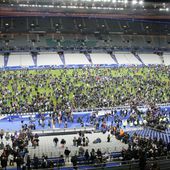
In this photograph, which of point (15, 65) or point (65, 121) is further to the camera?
point (15, 65)

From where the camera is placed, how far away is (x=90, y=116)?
3144cm

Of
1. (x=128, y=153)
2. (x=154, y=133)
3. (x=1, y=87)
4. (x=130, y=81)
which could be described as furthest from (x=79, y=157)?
(x=130, y=81)

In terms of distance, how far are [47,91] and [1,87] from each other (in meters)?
5.53

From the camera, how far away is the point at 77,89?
38.2 m

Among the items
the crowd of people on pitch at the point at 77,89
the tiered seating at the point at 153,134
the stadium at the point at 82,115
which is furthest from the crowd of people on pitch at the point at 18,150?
the crowd of people on pitch at the point at 77,89

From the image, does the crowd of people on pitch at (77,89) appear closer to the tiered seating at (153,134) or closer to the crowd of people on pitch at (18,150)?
the tiered seating at (153,134)

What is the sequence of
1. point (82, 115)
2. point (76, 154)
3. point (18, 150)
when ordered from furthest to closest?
1. point (82, 115)
2. point (76, 154)
3. point (18, 150)

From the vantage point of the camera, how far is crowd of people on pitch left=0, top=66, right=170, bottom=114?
34.4m

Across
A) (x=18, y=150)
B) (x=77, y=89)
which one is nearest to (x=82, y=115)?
(x=77, y=89)

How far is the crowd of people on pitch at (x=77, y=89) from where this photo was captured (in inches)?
1356

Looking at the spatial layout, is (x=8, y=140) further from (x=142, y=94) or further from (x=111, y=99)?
(x=142, y=94)

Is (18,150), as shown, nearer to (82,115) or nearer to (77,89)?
(82,115)

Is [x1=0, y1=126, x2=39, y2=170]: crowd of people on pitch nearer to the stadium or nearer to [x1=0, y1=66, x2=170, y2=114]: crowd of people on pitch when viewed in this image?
the stadium

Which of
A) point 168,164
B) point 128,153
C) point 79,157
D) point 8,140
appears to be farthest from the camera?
point 8,140
